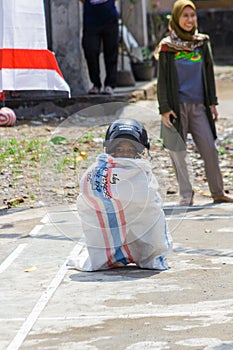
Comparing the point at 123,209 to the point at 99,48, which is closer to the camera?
the point at 123,209

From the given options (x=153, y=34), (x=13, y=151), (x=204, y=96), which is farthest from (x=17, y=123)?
(x=153, y=34)

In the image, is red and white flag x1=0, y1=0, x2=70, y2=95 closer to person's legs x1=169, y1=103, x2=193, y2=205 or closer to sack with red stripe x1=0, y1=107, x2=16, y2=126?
person's legs x1=169, y1=103, x2=193, y2=205

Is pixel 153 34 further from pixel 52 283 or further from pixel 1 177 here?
pixel 52 283

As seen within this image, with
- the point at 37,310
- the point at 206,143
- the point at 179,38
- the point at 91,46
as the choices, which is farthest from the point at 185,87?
the point at 91,46

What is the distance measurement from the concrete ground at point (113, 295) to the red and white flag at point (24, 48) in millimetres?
1382

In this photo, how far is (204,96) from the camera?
874cm

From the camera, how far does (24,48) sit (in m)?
8.29

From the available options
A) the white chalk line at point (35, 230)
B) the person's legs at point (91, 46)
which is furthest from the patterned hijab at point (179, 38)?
the person's legs at point (91, 46)

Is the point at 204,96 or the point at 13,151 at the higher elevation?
the point at 204,96

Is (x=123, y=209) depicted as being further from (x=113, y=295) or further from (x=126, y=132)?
(x=113, y=295)

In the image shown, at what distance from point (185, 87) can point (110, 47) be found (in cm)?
495

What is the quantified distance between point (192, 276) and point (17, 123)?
259 inches

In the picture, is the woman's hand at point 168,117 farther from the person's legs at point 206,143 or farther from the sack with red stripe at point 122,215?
the sack with red stripe at point 122,215

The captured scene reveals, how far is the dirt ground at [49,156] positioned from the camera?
24.7 feet
